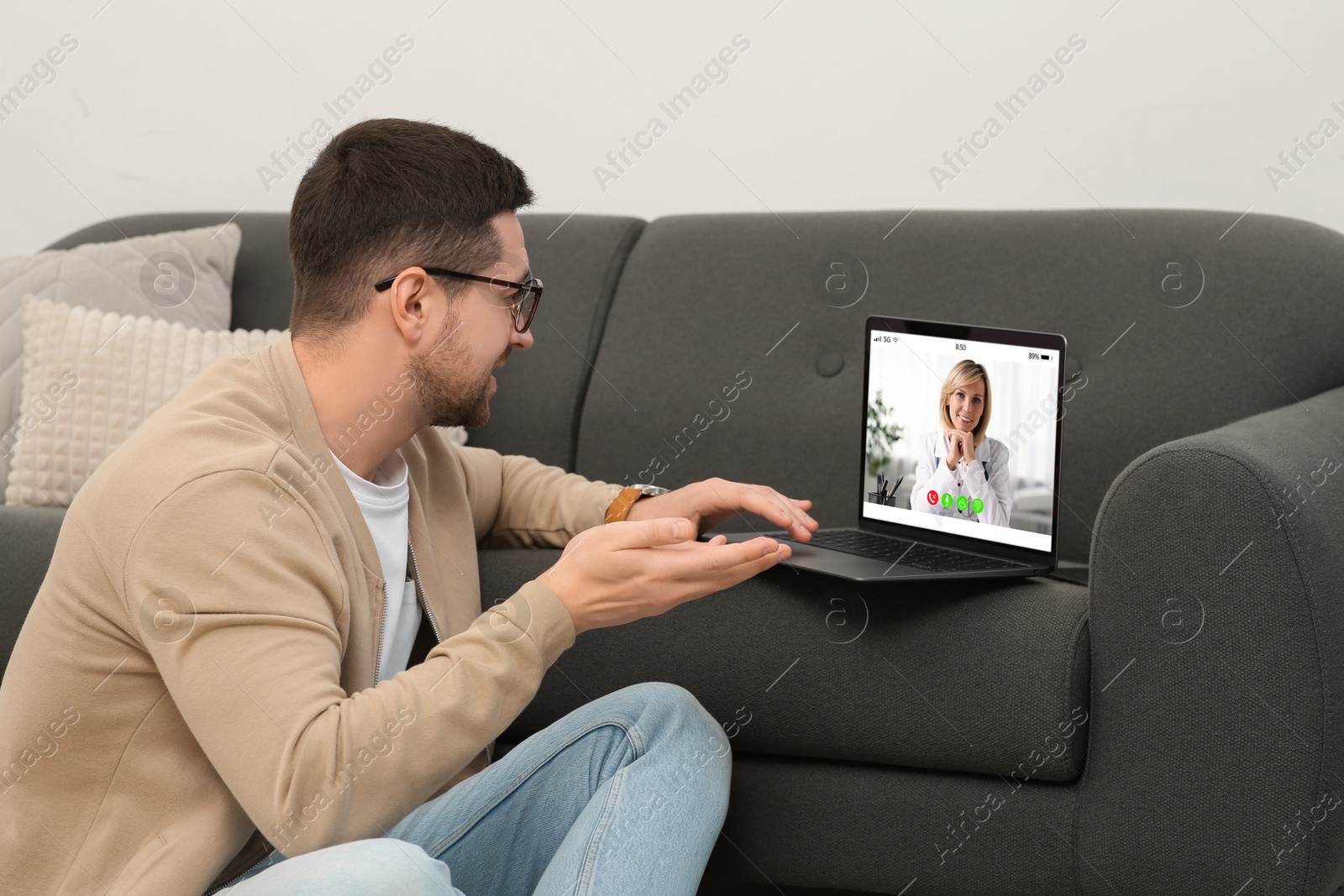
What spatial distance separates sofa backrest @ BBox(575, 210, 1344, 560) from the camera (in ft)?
5.24

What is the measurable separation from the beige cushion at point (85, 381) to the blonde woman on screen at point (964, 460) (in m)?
0.79

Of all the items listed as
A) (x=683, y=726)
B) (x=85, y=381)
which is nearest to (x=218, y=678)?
(x=683, y=726)

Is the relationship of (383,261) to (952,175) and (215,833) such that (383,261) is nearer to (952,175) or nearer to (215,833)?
(215,833)

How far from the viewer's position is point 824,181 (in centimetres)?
212

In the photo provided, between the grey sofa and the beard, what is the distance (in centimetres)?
32

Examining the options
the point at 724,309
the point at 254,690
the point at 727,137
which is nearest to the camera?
the point at 254,690

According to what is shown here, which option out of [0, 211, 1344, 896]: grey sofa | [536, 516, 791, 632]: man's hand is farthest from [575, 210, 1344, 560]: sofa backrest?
[536, 516, 791, 632]: man's hand

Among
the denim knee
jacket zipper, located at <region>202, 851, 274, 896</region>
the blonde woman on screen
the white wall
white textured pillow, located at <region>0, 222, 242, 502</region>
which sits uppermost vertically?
the white wall

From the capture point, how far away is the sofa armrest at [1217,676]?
1026 mm

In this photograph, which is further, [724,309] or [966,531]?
[724,309]

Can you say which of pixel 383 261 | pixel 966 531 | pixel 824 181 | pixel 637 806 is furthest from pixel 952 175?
pixel 637 806

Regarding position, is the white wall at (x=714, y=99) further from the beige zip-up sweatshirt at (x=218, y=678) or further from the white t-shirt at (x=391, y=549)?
the beige zip-up sweatshirt at (x=218, y=678)

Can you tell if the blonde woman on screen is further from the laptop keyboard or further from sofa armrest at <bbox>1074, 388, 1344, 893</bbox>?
sofa armrest at <bbox>1074, 388, 1344, 893</bbox>

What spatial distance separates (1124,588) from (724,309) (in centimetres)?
91
